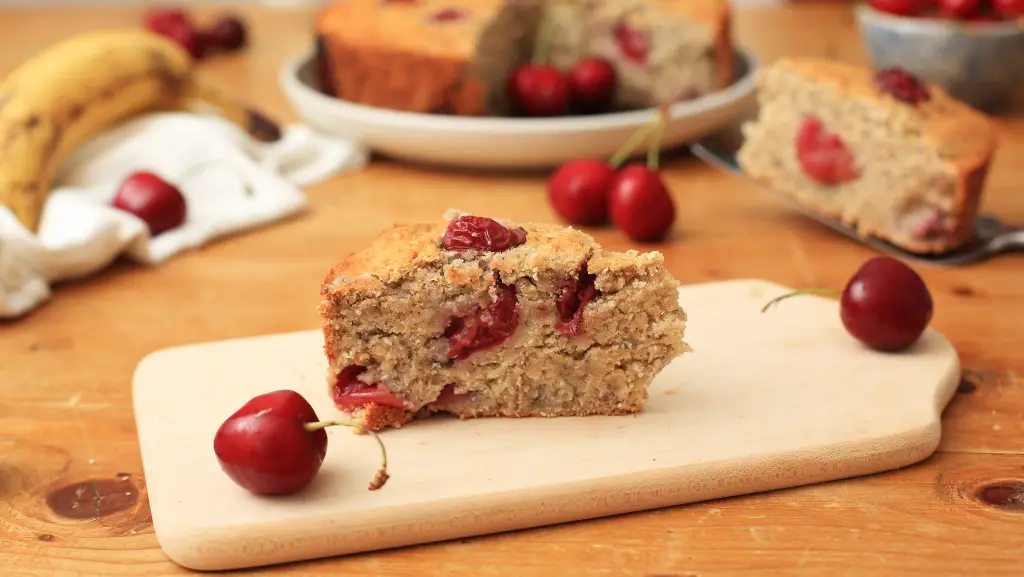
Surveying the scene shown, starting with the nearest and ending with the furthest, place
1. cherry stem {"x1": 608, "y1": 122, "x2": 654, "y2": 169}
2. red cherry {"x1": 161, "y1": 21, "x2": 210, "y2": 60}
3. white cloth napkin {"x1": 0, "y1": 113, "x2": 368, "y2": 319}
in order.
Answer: white cloth napkin {"x1": 0, "y1": 113, "x2": 368, "y2": 319}
cherry stem {"x1": 608, "y1": 122, "x2": 654, "y2": 169}
red cherry {"x1": 161, "y1": 21, "x2": 210, "y2": 60}

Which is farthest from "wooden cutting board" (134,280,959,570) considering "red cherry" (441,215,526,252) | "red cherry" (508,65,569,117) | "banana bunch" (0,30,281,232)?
"red cherry" (508,65,569,117)

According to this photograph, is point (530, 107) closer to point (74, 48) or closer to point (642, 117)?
point (642, 117)

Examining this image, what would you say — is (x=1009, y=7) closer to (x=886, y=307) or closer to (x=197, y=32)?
(x=886, y=307)

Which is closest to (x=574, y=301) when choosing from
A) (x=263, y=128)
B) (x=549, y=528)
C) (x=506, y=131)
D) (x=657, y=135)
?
(x=549, y=528)

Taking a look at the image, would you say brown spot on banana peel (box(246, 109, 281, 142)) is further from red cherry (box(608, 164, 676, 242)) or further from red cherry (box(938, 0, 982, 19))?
red cherry (box(938, 0, 982, 19))

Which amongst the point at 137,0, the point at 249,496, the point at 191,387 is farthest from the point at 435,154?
the point at 137,0

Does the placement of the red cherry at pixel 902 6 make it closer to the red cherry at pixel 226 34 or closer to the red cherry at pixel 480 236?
the red cherry at pixel 480 236

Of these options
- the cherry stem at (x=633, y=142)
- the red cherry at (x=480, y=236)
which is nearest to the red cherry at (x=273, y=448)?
the red cherry at (x=480, y=236)
